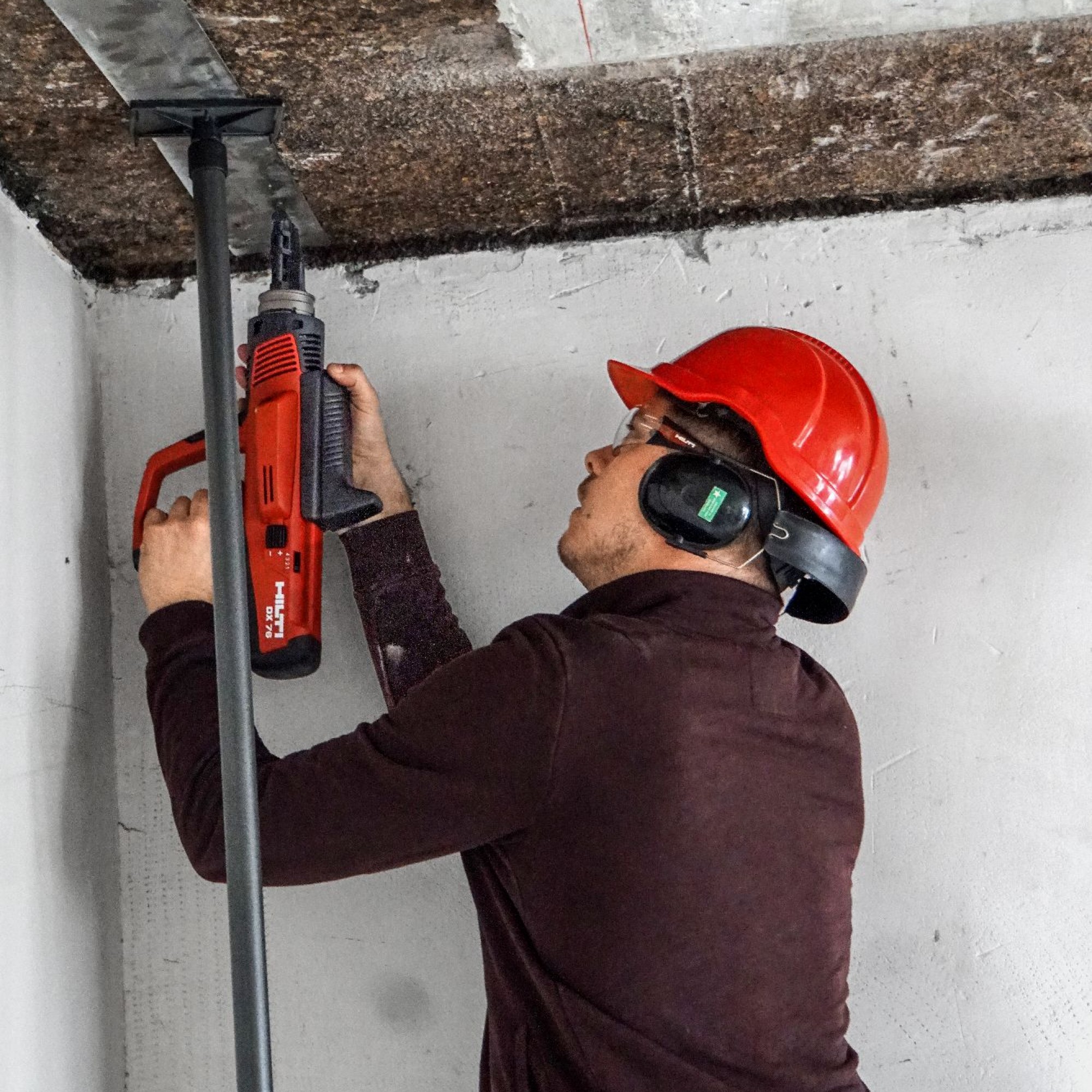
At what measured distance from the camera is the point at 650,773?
1.24 meters

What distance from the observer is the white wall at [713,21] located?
125 centimetres

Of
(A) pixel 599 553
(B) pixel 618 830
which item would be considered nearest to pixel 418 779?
(B) pixel 618 830

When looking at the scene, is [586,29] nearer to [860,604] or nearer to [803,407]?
[803,407]

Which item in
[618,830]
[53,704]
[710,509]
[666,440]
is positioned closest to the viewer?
[618,830]

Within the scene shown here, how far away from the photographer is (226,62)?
4.23 ft

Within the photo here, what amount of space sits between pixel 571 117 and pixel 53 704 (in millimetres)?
1024

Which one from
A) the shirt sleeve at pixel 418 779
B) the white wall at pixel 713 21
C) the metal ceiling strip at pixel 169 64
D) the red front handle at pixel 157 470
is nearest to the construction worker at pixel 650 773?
the shirt sleeve at pixel 418 779

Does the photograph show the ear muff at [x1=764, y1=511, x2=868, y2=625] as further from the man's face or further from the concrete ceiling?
the concrete ceiling

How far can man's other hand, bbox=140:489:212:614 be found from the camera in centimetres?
146

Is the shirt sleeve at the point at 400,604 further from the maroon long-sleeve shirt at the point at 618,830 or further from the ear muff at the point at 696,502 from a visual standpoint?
the ear muff at the point at 696,502

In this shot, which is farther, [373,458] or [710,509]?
[373,458]

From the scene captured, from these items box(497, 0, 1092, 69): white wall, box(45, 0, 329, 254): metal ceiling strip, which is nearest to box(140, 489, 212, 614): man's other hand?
box(45, 0, 329, 254): metal ceiling strip

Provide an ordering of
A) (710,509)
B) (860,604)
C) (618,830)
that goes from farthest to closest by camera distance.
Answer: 1. (860,604)
2. (710,509)
3. (618,830)

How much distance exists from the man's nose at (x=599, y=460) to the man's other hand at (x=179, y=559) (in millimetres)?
490
